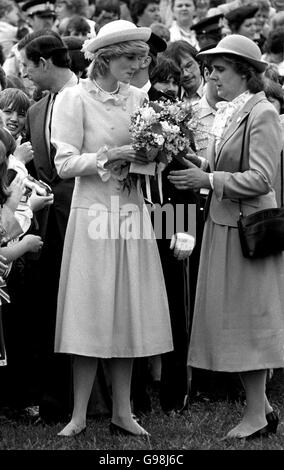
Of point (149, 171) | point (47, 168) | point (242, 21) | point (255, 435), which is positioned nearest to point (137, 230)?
point (149, 171)

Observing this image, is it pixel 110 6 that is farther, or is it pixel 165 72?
pixel 110 6

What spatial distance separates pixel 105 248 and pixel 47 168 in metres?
1.07

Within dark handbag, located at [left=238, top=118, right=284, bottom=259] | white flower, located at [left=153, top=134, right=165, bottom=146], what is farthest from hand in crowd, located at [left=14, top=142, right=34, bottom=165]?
dark handbag, located at [left=238, top=118, right=284, bottom=259]

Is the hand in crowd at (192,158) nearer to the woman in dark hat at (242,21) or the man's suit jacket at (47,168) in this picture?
the man's suit jacket at (47,168)

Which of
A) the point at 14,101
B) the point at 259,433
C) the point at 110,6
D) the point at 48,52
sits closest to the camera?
the point at 259,433

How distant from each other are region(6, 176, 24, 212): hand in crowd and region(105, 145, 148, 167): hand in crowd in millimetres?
557

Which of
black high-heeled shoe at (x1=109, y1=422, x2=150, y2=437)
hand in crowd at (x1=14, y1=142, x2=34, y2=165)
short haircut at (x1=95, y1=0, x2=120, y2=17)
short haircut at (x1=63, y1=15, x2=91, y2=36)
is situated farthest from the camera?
short haircut at (x1=95, y1=0, x2=120, y2=17)

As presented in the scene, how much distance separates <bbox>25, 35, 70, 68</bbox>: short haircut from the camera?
7207 millimetres

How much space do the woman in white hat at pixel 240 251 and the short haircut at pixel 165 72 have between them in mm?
1901

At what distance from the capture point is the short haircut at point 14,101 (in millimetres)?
7387

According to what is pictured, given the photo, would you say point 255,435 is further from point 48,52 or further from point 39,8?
point 39,8

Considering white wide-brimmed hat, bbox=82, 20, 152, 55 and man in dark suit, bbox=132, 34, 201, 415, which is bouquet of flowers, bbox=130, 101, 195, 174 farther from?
man in dark suit, bbox=132, 34, 201, 415

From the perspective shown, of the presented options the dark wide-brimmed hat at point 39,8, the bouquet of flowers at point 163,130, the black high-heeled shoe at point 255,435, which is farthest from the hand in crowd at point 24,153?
the dark wide-brimmed hat at point 39,8

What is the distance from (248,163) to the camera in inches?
241
